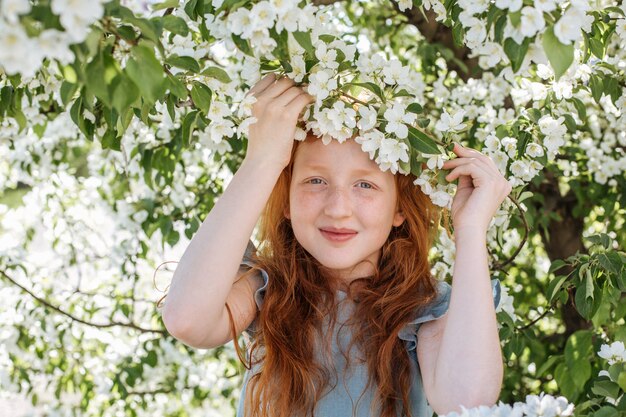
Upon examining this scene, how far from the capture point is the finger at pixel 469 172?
1931 mm

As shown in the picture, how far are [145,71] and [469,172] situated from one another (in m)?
0.87

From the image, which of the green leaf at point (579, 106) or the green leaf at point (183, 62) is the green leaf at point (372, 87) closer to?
the green leaf at point (183, 62)

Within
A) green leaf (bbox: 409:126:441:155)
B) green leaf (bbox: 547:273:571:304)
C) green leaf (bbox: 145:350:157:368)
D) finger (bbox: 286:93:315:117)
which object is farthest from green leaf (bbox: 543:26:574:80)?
green leaf (bbox: 145:350:157:368)

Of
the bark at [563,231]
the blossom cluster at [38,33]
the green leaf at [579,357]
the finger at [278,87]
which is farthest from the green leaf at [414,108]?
the bark at [563,231]

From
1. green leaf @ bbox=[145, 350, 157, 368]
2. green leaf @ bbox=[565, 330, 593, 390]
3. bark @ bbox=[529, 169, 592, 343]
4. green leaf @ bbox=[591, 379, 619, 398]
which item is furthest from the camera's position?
green leaf @ bbox=[145, 350, 157, 368]

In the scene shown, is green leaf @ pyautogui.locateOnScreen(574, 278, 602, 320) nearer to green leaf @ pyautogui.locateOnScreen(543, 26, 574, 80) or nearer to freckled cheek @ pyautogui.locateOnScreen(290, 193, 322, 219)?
freckled cheek @ pyautogui.locateOnScreen(290, 193, 322, 219)

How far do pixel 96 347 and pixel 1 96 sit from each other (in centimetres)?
230

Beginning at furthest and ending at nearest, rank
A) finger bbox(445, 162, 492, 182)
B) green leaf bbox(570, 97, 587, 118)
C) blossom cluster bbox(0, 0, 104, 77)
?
green leaf bbox(570, 97, 587, 118), finger bbox(445, 162, 492, 182), blossom cluster bbox(0, 0, 104, 77)

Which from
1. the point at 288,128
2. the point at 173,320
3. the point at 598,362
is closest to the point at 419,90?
the point at 598,362

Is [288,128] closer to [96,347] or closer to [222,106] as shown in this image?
[222,106]

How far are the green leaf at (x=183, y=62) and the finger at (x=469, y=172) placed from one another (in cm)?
62

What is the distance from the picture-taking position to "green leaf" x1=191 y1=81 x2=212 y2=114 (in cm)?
173

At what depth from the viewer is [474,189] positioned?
1945mm

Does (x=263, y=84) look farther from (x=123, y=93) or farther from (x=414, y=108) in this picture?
(x=123, y=93)
